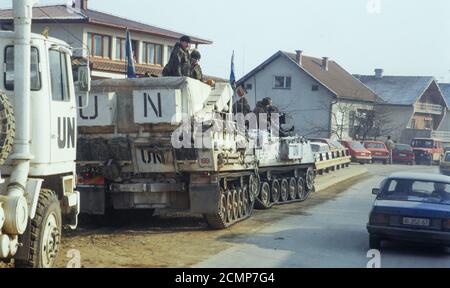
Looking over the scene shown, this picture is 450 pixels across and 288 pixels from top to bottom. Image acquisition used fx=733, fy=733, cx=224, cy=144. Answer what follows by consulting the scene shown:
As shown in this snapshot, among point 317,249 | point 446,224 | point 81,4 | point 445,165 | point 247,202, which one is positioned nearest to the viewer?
point 446,224

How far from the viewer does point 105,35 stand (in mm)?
41312

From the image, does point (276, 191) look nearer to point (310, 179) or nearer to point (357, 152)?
point (310, 179)

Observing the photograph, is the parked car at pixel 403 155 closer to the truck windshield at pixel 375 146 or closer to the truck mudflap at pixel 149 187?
the truck windshield at pixel 375 146

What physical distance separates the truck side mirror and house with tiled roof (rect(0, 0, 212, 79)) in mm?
26293

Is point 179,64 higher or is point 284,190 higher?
point 179,64

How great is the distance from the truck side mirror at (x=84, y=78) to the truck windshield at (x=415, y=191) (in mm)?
5395

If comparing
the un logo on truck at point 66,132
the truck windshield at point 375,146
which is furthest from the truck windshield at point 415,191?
the truck windshield at point 375,146

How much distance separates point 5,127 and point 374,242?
655cm

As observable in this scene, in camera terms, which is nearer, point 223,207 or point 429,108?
point 223,207

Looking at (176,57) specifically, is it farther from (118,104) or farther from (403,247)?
(403,247)

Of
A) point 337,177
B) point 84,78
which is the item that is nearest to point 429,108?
point 337,177

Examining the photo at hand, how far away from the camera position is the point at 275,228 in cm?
1423

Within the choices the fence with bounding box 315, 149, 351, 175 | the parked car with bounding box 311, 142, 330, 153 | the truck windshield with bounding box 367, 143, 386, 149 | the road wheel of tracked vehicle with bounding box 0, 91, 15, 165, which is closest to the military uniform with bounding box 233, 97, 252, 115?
the road wheel of tracked vehicle with bounding box 0, 91, 15, 165
